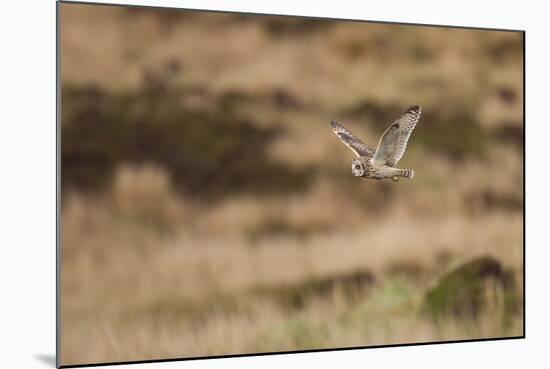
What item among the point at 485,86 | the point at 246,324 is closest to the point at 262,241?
the point at 246,324

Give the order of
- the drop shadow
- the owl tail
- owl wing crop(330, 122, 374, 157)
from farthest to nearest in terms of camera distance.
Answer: the owl tail → owl wing crop(330, 122, 374, 157) → the drop shadow

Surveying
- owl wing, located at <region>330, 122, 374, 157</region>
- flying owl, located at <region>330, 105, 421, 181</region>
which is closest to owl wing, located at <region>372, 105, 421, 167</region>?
flying owl, located at <region>330, 105, 421, 181</region>

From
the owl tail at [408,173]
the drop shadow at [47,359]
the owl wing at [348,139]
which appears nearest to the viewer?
the drop shadow at [47,359]

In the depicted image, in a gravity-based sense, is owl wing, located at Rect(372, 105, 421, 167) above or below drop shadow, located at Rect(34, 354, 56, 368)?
above

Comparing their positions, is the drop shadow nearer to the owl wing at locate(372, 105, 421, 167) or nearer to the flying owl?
the flying owl

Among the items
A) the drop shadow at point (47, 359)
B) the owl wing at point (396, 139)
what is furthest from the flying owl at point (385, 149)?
the drop shadow at point (47, 359)

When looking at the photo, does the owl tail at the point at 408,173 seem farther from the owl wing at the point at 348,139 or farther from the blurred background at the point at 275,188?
the owl wing at the point at 348,139

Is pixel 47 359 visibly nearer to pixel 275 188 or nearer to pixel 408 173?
pixel 275 188

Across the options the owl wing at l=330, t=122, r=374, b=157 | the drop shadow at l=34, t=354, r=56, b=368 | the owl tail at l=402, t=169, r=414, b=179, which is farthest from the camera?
the owl tail at l=402, t=169, r=414, b=179
